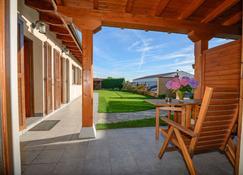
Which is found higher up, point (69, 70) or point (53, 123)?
point (69, 70)

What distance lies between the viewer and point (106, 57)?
89.0 feet

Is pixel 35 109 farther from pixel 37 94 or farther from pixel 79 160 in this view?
pixel 79 160

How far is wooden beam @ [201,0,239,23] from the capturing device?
105 inches

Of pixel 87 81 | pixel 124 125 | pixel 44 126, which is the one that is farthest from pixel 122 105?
pixel 87 81

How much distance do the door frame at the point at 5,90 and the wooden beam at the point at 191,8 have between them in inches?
117

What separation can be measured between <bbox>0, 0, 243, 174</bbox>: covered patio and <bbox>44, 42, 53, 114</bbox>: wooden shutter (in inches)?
35.6

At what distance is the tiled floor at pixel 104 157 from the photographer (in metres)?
1.84

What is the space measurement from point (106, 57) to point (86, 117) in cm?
2509

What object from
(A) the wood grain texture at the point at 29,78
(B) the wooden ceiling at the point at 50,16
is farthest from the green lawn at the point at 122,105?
(B) the wooden ceiling at the point at 50,16

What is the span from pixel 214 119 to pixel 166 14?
2518 mm

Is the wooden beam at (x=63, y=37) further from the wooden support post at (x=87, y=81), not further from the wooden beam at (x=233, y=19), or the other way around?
the wooden beam at (x=233, y=19)

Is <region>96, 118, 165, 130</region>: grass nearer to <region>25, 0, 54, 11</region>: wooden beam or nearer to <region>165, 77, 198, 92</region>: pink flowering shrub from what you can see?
<region>165, 77, 198, 92</region>: pink flowering shrub

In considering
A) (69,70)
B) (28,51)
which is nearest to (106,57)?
(69,70)

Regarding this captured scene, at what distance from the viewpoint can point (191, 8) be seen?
112 inches
